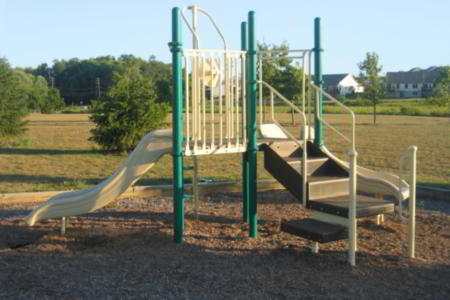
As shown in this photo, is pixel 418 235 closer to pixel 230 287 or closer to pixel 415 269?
pixel 415 269

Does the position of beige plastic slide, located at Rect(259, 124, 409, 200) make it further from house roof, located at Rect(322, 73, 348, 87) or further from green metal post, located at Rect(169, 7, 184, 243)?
house roof, located at Rect(322, 73, 348, 87)

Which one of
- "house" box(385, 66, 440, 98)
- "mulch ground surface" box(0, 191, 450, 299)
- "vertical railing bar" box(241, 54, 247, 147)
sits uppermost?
"house" box(385, 66, 440, 98)

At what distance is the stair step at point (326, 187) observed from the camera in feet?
21.1

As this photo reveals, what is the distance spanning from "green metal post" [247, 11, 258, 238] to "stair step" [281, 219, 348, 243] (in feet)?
2.76

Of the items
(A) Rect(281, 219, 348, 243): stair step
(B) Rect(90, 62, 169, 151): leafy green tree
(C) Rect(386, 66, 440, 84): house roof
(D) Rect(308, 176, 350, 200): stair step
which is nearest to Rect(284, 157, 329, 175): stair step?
(D) Rect(308, 176, 350, 200): stair step

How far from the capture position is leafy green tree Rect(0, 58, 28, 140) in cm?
1933

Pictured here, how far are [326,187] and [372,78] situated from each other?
104 feet

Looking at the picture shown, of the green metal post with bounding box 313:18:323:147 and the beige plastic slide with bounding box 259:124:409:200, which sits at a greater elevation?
the green metal post with bounding box 313:18:323:147

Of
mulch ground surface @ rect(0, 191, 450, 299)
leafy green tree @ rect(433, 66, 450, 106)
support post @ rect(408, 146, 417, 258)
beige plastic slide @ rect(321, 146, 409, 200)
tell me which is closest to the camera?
mulch ground surface @ rect(0, 191, 450, 299)

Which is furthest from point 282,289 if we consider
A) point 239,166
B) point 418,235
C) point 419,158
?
point 419,158

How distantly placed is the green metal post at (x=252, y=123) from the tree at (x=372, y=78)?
3096cm

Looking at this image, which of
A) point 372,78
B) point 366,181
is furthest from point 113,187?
point 372,78

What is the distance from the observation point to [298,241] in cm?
669

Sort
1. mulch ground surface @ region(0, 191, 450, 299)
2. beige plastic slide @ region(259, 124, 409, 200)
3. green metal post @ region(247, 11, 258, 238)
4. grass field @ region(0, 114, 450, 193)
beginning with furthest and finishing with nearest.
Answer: grass field @ region(0, 114, 450, 193) → beige plastic slide @ region(259, 124, 409, 200) → green metal post @ region(247, 11, 258, 238) → mulch ground surface @ region(0, 191, 450, 299)
